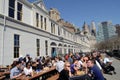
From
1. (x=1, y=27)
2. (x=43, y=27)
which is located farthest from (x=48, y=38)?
(x=1, y=27)

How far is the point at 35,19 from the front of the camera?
2133cm

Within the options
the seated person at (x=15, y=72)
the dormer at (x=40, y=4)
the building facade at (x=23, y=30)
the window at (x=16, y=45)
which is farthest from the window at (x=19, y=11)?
the seated person at (x=15, y=72)

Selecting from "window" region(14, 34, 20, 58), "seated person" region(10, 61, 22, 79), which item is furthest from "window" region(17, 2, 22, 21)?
"seated person" region(10, 61, 22, 79)

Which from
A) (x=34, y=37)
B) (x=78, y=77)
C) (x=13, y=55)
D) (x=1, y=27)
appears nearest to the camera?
(x=78, y=77)

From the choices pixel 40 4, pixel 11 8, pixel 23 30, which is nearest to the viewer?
pixel 11 8

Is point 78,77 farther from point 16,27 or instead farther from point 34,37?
point 34,37

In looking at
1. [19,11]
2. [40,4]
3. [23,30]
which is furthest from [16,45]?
[40,4]

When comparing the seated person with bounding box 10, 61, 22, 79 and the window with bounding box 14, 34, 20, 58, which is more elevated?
the window with bounding box 14, 34, 20, 58

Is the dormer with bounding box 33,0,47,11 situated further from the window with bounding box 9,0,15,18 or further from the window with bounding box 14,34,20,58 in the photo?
the window with bounding box 14,34,20,58

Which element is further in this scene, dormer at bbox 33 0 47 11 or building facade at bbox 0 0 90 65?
dormer at bbox 33 0 47 11

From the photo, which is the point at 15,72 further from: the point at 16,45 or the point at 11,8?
the point at 11,8

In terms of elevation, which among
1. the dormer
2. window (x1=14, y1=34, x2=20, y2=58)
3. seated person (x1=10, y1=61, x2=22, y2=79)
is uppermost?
the dormer

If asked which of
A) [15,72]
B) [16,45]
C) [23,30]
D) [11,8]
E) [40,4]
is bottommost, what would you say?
[15,72]

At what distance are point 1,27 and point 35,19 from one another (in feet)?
→ 24.9
